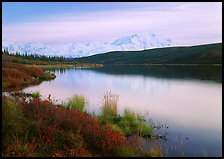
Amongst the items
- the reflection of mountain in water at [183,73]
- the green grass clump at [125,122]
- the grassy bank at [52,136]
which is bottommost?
the green grass clump at [125,122]

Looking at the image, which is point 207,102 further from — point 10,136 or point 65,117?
point 10,136

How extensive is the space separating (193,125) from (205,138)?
103 inches

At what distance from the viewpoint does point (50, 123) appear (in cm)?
979

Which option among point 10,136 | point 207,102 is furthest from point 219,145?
point 207,102

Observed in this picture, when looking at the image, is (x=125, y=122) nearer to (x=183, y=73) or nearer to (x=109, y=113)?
(x=109, y=113)

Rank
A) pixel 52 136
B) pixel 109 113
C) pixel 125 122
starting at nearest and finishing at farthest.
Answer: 1. pixel 52 136
2. pixel 125 122
3. pixel 109 113

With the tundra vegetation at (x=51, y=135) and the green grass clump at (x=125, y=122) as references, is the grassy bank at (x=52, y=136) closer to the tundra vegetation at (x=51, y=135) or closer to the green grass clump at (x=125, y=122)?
the tundra vegetation at (x=51, y=135)

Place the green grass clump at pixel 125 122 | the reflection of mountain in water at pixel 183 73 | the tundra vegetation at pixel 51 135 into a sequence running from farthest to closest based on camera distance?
1. the reflection of mountain in water at pixel 183 73
2. the green grass clump at pixel 125 122
3. the tundra vegetation at pixel 51 135

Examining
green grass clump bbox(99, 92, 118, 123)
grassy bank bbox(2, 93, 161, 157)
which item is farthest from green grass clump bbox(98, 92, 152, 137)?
grassy bank bbox(2, 93, 161, 157)

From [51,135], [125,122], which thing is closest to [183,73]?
[125,122]

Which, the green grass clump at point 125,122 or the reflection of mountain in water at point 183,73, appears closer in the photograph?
the green grass clump at point 125,122

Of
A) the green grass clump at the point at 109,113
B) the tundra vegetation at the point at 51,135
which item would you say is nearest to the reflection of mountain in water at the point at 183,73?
the green grass clump at the point at 109,113

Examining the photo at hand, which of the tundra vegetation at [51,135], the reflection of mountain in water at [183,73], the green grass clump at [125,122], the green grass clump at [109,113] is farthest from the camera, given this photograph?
the reflection of mountain in water at [183,73]

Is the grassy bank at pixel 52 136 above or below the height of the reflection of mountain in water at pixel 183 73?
below
